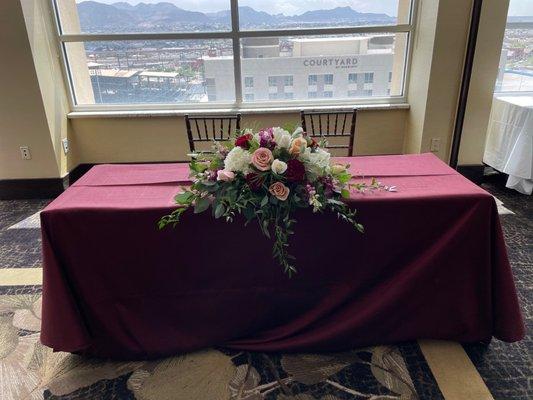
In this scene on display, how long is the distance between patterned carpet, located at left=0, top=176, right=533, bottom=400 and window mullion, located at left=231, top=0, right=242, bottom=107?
255 cm

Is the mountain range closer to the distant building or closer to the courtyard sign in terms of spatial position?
the distant building

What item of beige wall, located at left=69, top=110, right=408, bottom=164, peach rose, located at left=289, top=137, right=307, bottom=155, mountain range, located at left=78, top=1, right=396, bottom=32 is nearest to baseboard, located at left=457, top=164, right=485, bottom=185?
beige wall, located at left=69, top=110, right=408, bottom=164

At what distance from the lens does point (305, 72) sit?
11.7 feet

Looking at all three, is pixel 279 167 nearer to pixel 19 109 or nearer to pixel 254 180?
pixel 254 180

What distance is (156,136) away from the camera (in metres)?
3.64

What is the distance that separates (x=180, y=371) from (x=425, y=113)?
111 inches

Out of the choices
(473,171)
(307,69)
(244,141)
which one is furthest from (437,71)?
(244,141)

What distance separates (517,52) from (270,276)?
11.3ft

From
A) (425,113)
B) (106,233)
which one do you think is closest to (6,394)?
(106,233)

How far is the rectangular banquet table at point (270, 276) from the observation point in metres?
1.48

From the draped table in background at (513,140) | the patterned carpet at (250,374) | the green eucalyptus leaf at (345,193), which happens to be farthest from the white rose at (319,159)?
the draped table in background at (513,140)

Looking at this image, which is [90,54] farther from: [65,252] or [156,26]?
[65,252]

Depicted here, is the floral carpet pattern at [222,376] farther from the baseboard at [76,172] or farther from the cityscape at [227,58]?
the cityscape at [227,58]

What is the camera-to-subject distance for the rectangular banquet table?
1.48 m
